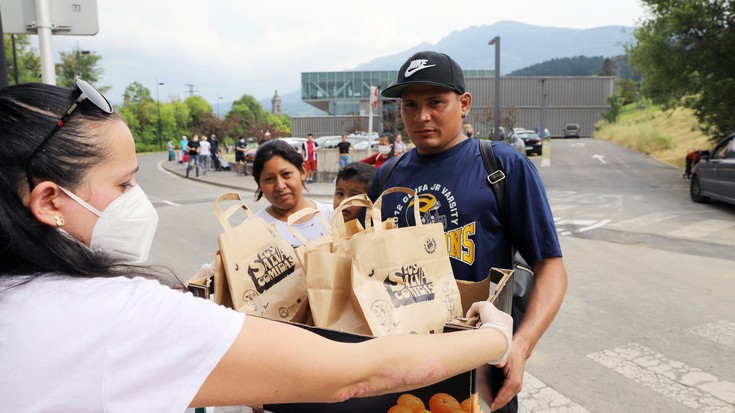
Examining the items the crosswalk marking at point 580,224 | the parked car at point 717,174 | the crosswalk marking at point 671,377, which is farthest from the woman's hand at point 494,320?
the parked car at point 717,174

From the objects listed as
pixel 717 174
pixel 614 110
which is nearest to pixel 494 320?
pixel 717 174

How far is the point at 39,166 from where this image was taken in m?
1.07

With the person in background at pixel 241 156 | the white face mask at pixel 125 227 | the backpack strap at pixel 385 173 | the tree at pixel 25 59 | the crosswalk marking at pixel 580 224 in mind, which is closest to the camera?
the white face mask at pixel 125 227

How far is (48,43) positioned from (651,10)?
18.9 m

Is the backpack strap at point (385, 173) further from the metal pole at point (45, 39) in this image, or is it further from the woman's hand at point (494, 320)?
the metal pole at point (45, 39)

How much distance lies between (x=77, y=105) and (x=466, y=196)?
1.37 meters

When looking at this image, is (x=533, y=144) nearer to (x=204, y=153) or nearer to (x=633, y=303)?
(x=204, y=153)

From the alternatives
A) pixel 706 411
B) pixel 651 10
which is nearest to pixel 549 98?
pixel 651 10

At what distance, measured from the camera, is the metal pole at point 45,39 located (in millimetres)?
3529

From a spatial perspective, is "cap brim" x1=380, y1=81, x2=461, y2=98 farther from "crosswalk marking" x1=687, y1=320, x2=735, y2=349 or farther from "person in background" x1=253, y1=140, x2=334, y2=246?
"crosswalk marking" x1=687, y1=320, x2=735, y2=349

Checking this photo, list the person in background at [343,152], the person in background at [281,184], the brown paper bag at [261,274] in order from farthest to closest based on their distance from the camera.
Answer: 1. the person in background at [343,152]
2. the person in background at [281,184]
3. the brown paper bag at [261,274]

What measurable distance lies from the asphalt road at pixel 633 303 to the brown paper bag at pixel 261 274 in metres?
2.47

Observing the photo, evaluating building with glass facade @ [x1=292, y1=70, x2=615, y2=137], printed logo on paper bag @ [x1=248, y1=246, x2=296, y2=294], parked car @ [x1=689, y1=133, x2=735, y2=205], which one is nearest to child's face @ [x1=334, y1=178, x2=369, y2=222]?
printed logo on paper bag @ [x1=248, y1=246, x2=296, y2=294]

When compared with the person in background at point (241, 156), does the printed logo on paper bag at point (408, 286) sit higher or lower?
higher
